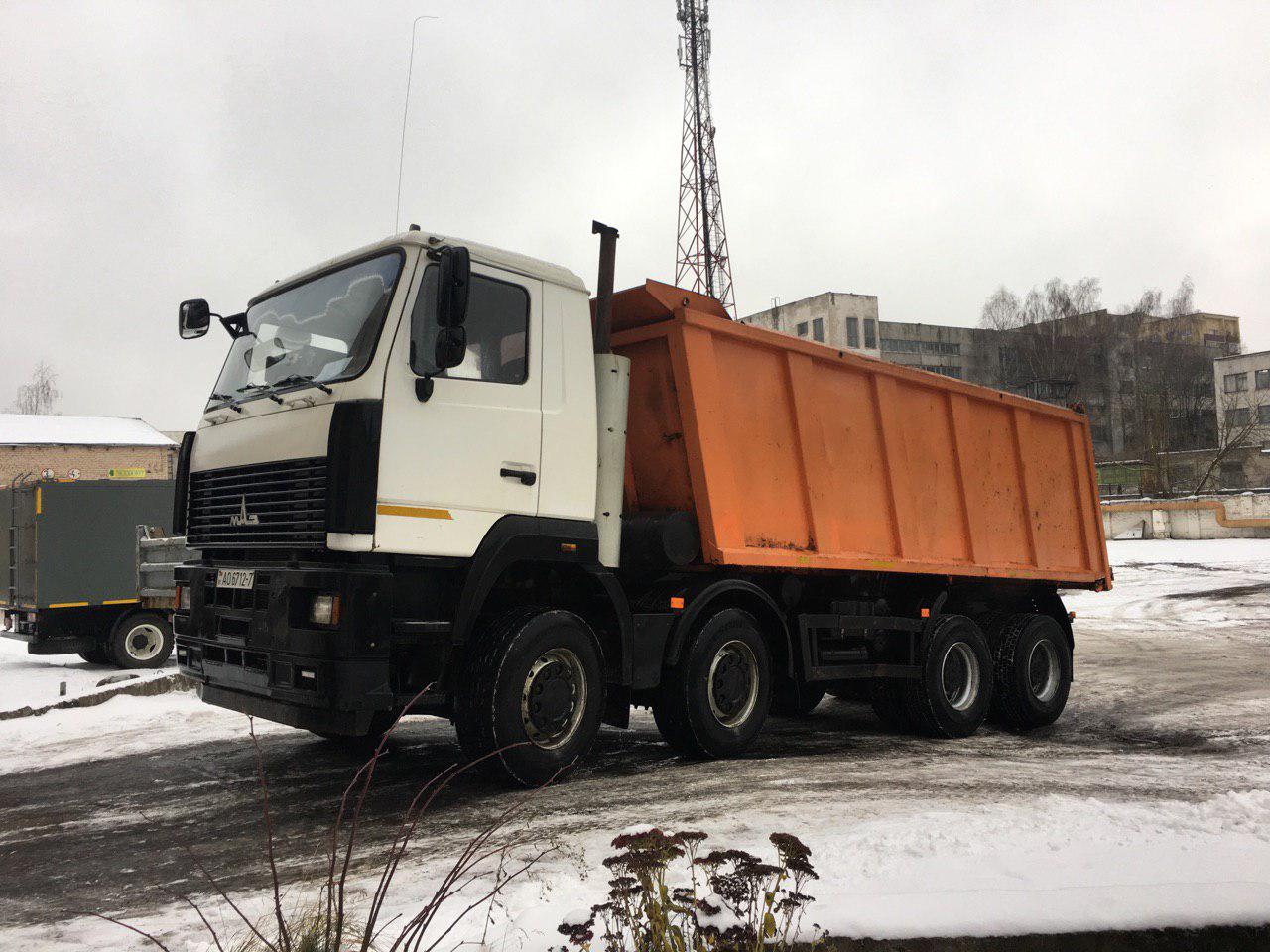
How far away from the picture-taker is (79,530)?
13.7 m

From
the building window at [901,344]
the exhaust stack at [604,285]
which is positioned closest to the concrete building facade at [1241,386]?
the building window at [901,344]

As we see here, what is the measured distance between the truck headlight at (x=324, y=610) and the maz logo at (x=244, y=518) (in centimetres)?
72

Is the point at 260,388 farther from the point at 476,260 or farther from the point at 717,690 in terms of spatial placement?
the point at 717,690

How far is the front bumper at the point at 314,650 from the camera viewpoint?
178 inches

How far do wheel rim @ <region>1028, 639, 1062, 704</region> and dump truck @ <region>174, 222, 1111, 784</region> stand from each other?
88 centimetres

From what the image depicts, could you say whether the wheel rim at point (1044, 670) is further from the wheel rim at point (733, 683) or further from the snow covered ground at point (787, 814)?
the wheel rim at point (733, 683)

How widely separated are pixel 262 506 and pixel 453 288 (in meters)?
1.58

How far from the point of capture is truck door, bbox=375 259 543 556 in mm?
4773

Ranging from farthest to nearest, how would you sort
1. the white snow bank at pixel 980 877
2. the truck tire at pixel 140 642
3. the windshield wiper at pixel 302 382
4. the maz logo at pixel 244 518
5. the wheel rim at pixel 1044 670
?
1. the truck tire at pixel 140 642
2. the wheel rim at pixel 1044 670
3. the maz logo at pixel 244 518
4. the windshield wiper at pixel 302 382
5. the white snow bank at pixel 980 877

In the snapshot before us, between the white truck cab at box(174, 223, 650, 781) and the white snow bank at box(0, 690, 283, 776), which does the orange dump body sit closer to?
the white truck cab at box(174, 223, 650, 781)

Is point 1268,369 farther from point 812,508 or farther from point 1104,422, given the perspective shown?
point 812,508

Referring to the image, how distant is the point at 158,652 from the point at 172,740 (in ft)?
24.1

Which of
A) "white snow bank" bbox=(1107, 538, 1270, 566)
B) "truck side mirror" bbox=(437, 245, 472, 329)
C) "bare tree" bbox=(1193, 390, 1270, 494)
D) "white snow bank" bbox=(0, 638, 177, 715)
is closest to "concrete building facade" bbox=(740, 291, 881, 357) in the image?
"bare tree" bbox=(1193, 390, 1270, 494)

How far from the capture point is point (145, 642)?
46.1 feet
